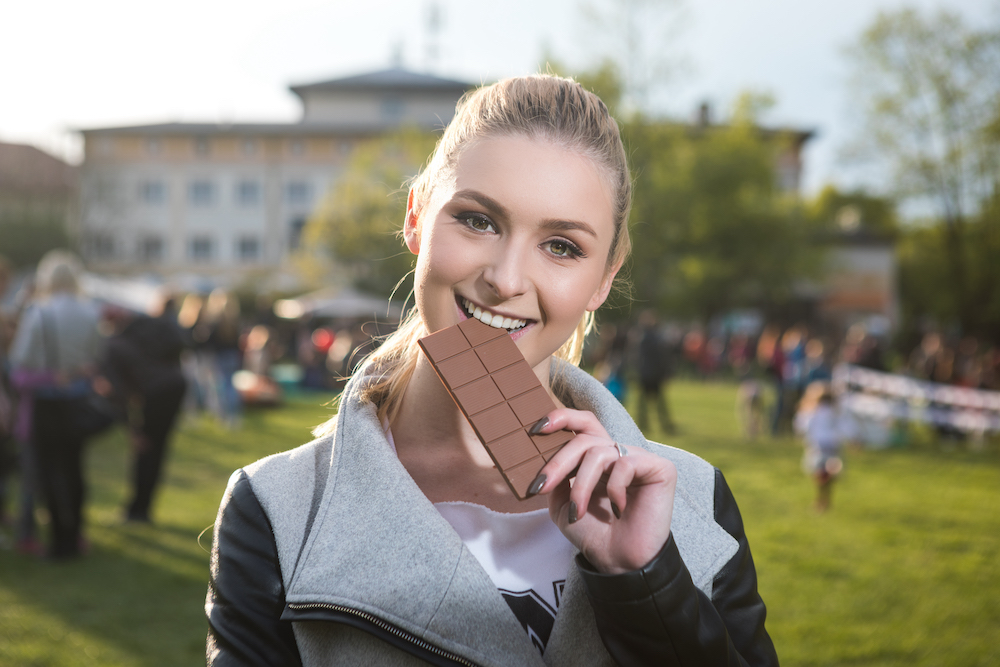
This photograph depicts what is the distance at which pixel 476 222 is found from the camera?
1.62 m

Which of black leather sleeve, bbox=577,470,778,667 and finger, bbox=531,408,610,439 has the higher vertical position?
finger, bbox=531,408,610,439

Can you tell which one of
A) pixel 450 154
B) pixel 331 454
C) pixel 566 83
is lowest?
pixel 331 454

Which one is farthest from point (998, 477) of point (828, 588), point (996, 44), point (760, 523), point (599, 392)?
point (996, 44)

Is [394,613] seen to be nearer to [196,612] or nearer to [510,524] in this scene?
[510,524]

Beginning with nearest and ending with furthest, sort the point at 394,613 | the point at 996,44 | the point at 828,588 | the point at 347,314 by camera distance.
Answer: the point at 394,613 → the point at 828,588 → the point at 996,44 → the point at 347,314

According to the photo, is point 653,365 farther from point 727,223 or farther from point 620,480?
point 727,223

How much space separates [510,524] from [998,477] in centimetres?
1205

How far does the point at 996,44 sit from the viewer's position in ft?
88.0

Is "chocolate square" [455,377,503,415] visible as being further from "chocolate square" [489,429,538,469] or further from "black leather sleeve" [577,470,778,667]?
"black leather sleeve" [577,470,778,667]

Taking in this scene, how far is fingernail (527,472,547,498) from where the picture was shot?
51.7 inches

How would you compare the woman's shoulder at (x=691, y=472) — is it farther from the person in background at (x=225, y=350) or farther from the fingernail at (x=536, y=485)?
the person in background at (x=225, y=350)

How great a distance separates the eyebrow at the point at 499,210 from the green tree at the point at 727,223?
32979 millimetres

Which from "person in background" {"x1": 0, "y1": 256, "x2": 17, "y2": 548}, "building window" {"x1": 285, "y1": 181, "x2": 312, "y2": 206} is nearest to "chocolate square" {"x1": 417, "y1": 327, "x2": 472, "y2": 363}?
"person in background" {"x1": 0, "y1": 256, "x2": 17, "y2": 548}

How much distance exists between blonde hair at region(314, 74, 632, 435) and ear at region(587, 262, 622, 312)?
0.01m
